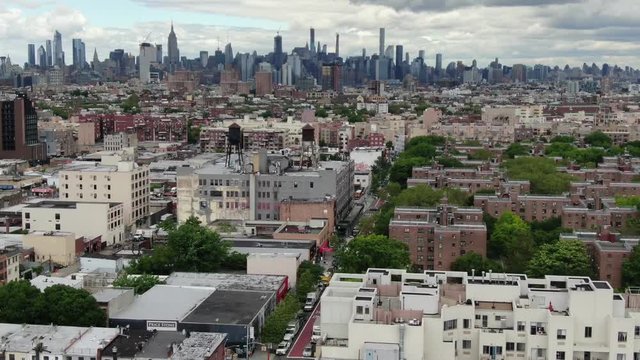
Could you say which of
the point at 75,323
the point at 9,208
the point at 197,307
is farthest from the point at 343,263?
the point at 9,208

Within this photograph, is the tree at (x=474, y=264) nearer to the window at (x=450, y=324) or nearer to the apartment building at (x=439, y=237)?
the apartment building at (x=439, y=237)

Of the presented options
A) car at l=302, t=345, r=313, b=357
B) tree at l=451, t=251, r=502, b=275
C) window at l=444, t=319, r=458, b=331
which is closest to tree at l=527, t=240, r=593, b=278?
tree at l=451, t=251, r=502, b=275

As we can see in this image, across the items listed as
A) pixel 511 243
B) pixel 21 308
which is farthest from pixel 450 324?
pixel 511 243

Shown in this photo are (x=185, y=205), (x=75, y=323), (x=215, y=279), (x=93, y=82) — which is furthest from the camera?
(x=93, y=82)

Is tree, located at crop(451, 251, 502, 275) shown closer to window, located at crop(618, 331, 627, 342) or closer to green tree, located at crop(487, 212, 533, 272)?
green tree, located at crop(487, 212, 533, 272)

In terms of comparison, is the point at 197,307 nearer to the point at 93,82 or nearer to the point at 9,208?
the point at 9,208

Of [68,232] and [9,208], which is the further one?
[9,208]
